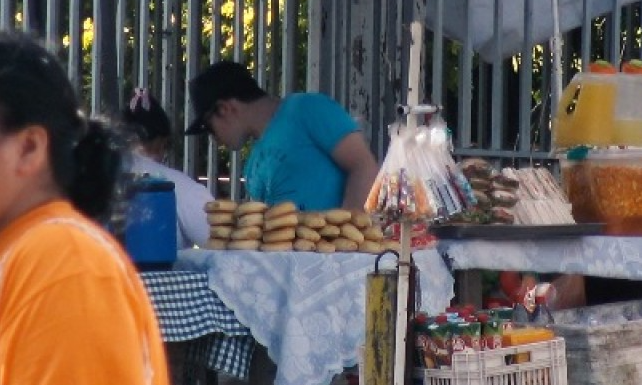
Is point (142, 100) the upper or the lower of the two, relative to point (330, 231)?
upper

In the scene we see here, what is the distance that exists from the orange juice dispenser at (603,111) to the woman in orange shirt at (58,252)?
11.1 ft

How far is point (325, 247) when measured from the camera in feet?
14.9

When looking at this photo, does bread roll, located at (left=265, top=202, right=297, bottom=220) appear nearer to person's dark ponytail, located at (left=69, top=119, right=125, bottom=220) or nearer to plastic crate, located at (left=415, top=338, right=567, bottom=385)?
plastic crate, located at (left=415, top=338, right=567, bottom=385)

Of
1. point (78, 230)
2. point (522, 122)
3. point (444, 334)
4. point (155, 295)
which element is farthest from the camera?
point (522, 122)

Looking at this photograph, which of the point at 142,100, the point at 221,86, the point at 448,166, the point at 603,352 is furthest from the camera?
the point at 142,100

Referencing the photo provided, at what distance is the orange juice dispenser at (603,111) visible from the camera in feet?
16.4

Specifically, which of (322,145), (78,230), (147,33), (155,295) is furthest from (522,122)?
(78,230)

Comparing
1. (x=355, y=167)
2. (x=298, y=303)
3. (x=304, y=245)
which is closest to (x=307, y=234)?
(x=304, y=245)

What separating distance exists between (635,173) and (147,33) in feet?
9.34

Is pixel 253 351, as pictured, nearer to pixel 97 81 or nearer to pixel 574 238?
pixel 574 238

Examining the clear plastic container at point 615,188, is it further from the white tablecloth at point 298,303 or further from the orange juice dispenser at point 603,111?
the white tablecloth at point 298,303

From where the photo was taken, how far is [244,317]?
14.5ft

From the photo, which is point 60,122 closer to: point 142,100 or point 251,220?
point 251,220

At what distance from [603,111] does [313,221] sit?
46.4 inches
